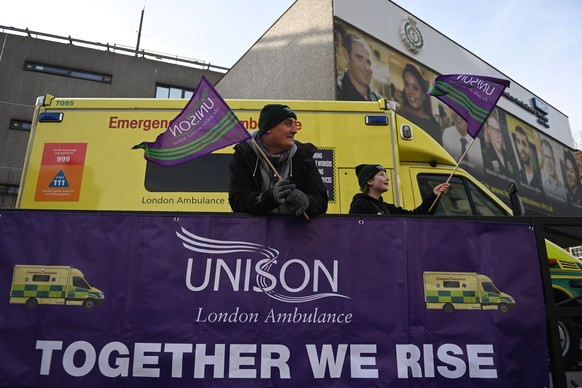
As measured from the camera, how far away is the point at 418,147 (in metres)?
6.16

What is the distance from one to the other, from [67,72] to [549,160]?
97.4 ft

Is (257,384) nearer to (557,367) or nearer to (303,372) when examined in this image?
(303,372)

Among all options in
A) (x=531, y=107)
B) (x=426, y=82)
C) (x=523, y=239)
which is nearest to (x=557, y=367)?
(x=523, y=239)

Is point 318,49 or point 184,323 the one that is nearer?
point 184,323

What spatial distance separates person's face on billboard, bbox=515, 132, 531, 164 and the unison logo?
78.8ft

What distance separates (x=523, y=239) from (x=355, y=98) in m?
11.5

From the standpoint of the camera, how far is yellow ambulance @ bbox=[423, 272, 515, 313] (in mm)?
2822

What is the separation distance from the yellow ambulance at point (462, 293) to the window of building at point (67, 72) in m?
28.3

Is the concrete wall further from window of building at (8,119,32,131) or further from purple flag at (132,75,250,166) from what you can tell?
→ window of building at (8,119,32,131)

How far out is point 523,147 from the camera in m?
24.2

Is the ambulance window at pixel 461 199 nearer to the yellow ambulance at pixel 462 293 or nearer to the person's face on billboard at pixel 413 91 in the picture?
the yellow ambulance at pixel 462 293

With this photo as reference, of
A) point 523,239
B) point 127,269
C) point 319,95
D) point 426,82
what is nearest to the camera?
point 127,269

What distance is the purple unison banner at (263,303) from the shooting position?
2.69m

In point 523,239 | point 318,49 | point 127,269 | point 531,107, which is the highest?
point 531,107
